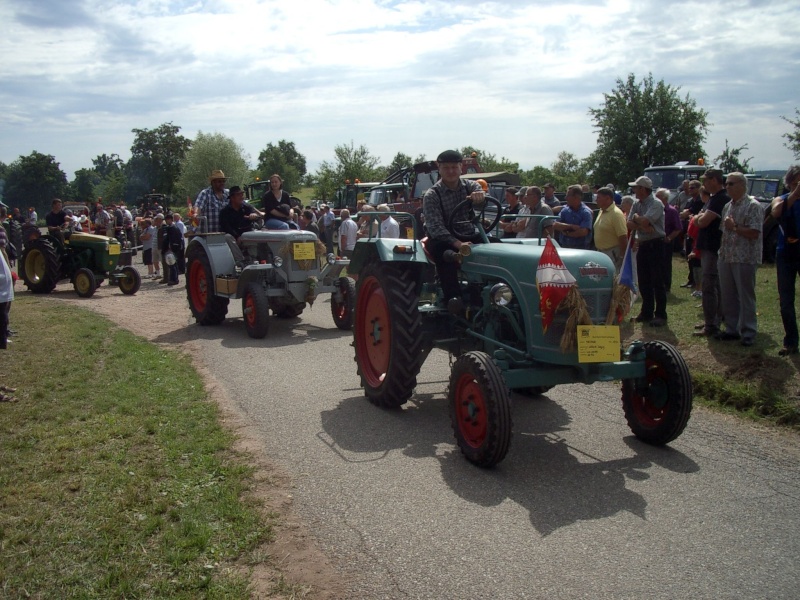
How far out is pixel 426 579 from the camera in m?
3.48

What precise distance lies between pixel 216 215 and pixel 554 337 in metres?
7.57

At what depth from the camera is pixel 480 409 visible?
15.9 feet

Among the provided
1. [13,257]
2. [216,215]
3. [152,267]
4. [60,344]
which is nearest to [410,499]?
[60,344]

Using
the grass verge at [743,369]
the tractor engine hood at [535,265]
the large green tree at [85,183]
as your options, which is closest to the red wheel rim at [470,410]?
the tractor engine hood at [535,265]

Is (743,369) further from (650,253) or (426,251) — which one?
(426,251)

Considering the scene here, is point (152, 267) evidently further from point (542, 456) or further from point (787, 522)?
point (787, 522)

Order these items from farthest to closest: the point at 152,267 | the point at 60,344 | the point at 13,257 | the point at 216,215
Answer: the point at 13,257 → the point at 152,267 → the point at 216,215 → the point at 60,344

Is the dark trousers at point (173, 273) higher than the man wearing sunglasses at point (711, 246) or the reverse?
the reverse

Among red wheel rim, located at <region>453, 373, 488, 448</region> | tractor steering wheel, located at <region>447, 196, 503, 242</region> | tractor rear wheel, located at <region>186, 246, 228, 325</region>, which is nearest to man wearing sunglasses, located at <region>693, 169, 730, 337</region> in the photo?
tractor steering wheel, located at <region>447, 196, 503, 242</region>

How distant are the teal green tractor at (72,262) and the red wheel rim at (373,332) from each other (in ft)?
32.1

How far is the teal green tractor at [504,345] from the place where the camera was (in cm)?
485

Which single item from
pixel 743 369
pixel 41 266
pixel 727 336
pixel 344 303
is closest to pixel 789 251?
pixel 727 336

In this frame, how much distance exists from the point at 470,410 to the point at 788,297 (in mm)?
→ 3988

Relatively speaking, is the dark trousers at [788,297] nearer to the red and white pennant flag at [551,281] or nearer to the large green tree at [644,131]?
the red and white pennant flag at [551,281]
